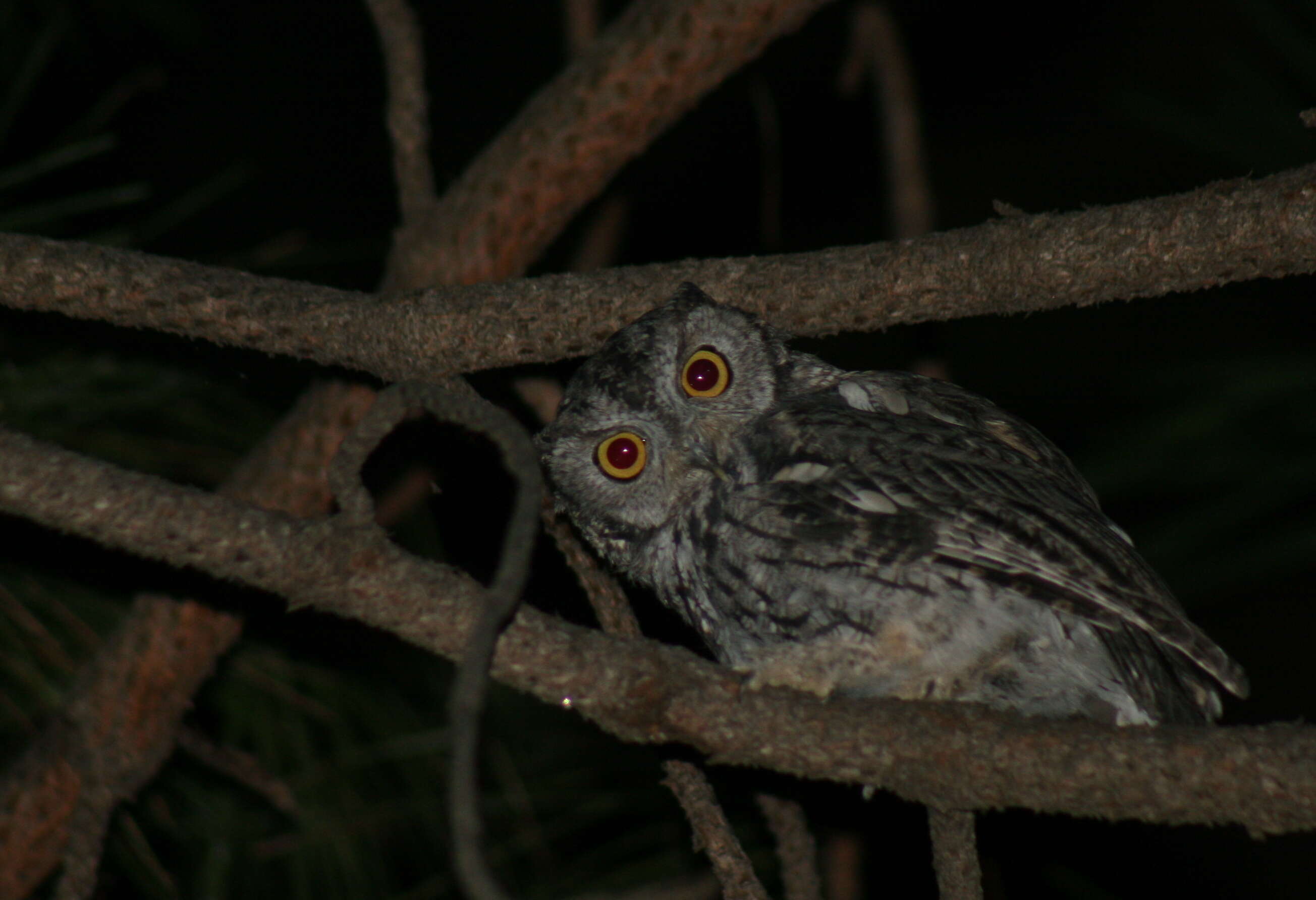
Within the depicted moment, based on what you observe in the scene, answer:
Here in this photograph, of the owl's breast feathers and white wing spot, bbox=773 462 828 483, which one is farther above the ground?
white wing spot, bbox=773 462 828 483

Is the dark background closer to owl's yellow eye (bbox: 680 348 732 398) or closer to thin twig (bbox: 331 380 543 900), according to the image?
owl's yellow eye (bbox: 680 348 732 398)

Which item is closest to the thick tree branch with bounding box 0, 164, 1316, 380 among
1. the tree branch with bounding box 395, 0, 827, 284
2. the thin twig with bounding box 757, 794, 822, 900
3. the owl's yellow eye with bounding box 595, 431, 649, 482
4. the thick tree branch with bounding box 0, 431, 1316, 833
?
the owl's yellow eye with bounding box 595, 431, 649, 482

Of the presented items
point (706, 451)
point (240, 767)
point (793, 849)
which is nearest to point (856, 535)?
point (706, 451)

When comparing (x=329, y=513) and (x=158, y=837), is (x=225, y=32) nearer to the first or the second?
(x=329, y=513)

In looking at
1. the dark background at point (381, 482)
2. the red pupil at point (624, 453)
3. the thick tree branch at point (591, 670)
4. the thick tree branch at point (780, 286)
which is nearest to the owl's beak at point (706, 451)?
the red pupil at point (624, 453)

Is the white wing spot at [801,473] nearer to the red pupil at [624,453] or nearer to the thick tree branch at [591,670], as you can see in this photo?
the red pupil at [624,453]

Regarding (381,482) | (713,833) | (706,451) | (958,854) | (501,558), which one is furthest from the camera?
(381,482)

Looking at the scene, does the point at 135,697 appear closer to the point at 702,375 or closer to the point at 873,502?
the point at 702,375

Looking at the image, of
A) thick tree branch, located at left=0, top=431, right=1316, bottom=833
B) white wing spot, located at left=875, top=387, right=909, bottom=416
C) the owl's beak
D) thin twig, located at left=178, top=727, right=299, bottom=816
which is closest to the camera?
thick tree branch, located at left=0, top=431, right=1316, bottom=833

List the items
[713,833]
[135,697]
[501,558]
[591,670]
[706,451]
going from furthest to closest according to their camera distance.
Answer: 1. [135,697]
2. [706,451]
3. [713,833]
4. [591,670]
5. [501,558]
